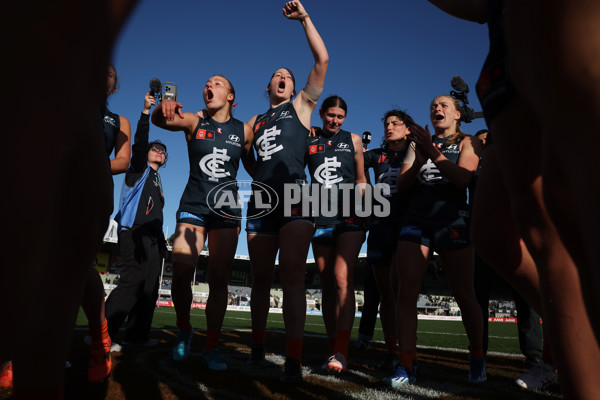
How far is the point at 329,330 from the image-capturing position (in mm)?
4543

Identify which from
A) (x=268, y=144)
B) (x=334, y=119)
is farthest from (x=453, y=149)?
(x=268, y=144)

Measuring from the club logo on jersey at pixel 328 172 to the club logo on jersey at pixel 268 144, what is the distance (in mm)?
941

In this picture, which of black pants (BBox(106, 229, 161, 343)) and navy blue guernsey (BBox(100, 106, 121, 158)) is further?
black pants (BBox(106, 229, 161, 343))

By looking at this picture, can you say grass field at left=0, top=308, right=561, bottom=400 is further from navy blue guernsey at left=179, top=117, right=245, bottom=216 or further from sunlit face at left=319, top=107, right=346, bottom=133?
sunlit face at left=319, top=107, right=346, bottom=133

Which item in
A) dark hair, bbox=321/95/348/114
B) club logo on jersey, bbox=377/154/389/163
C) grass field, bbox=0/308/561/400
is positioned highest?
dark hair, bbox=321/95/348/114

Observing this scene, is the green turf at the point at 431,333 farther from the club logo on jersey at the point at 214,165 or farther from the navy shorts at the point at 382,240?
the club logo on jersey at the point at 214,165

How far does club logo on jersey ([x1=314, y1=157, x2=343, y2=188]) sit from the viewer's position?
14.9 feet

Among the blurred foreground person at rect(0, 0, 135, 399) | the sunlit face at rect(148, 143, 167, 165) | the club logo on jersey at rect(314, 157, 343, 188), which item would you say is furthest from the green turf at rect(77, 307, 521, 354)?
the blurred foreground person at rect(0, 0, 135, 399)

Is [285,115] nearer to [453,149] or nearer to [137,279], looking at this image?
[453,149]

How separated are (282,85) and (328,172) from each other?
107 cm

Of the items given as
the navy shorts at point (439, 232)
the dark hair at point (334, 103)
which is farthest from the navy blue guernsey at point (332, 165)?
the navy shorts at point (439, 232)

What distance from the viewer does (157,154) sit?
5.35 meters

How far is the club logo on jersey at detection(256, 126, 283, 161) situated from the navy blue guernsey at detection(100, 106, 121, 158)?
4.06 feet

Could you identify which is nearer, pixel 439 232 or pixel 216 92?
pixel 439 232
